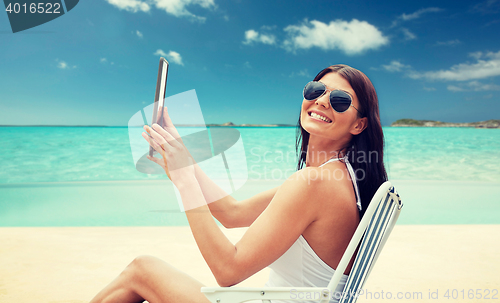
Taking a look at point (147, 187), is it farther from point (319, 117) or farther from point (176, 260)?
point (319, 117)

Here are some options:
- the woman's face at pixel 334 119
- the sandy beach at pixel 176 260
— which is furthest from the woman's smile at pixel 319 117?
the sandy beach at pixel 176 260

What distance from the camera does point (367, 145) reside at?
1280 millimetres

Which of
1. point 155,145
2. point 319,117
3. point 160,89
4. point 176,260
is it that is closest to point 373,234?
point 319,117

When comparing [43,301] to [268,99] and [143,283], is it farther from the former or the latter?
[268,99]

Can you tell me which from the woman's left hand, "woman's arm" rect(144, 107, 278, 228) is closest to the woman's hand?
the woman's left hand

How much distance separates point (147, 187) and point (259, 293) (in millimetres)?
8847

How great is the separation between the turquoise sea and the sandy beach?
1.25m

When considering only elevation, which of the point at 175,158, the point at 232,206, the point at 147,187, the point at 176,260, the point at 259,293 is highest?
the point at 175,158

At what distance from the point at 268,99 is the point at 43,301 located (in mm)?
47339

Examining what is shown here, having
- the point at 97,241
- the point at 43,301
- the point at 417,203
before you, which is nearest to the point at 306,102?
the point at 43,301

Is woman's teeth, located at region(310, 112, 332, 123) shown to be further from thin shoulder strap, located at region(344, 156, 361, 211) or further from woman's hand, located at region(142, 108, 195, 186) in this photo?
woman's hand, located at region(142, 108, 195, 186)

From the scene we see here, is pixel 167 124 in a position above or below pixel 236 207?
above

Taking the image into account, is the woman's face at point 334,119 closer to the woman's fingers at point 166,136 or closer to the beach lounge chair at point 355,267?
the beach lounge chair at point 355,267

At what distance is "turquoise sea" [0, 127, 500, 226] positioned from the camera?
21.0 ft
